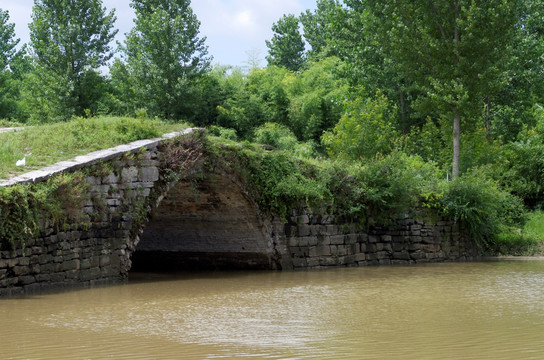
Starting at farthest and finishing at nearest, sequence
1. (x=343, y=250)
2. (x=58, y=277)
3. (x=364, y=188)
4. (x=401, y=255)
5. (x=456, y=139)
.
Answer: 1. (x=456, y=139)
2. (x=401, y=255)
3. (x=364, y=188)
4. (x=343, y=250)
5. (x=58, y=277)

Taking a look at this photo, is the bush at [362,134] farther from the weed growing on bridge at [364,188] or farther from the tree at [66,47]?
the tree at [66,47]

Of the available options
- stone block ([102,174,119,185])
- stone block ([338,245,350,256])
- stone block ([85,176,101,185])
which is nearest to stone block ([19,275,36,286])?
stone block ([85,176,101,185])

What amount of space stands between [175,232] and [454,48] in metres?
10.4

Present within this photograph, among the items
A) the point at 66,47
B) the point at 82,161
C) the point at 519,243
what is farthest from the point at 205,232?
the point at 66,47

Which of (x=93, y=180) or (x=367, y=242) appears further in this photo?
(x=367, y=242)

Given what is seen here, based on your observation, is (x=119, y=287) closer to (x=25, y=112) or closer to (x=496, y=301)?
(x=496, y=301)

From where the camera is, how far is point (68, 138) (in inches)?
566

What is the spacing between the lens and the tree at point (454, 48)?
2188 cm

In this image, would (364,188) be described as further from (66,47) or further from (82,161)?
(66,47)

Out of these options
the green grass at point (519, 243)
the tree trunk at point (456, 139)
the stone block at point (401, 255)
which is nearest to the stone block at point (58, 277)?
the stone block at point (401, 255)

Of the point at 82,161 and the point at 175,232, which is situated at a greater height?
the point at 82,161

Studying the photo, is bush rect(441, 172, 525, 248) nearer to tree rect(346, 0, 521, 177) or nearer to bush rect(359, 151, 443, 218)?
bush rect(359, 151, 443, 218)

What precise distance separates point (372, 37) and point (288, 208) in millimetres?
12282

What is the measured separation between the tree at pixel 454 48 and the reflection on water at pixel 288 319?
8885 millimetres
